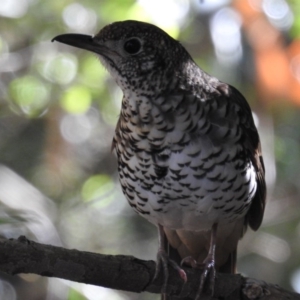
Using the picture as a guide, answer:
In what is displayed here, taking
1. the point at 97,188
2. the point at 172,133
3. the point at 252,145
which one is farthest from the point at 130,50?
the point at 97,188

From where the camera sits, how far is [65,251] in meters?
2.49

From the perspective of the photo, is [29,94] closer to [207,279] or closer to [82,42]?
[82,42]

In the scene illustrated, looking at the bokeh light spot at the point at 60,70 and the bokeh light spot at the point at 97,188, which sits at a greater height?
the bokeh light spot at the point at 60,70

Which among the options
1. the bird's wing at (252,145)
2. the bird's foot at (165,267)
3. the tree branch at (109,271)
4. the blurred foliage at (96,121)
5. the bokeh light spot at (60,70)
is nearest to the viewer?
the tree branch at (109,271)

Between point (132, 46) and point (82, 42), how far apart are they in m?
0.21

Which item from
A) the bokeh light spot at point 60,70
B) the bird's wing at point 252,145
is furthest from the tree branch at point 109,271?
the bokeh light spot at point 60,70

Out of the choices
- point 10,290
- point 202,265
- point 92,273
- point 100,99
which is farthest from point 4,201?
point 92,273

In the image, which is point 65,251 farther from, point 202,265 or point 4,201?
point 4,201

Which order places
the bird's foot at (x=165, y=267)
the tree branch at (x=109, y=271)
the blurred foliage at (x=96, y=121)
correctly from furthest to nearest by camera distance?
1. the blurred foliage at (x=96, y=121)
2. the bird's foot at (x=165, y=267)
3. the tree branch at (x=109, y=271)

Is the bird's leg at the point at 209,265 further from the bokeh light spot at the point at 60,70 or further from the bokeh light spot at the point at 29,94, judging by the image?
the bokeh light spot at the point at 60,70

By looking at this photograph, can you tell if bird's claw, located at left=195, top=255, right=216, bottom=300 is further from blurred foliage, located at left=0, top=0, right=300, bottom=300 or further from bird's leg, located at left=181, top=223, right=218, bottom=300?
blurred foliage, located at left=0, top=0, right=300, bottom=300

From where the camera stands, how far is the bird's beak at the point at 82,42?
2908mm

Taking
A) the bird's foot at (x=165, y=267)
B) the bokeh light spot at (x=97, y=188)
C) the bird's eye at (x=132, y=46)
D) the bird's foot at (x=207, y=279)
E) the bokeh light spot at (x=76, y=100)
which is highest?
the bird's eye at (x=132, y=46)

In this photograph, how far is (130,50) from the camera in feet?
9.59
